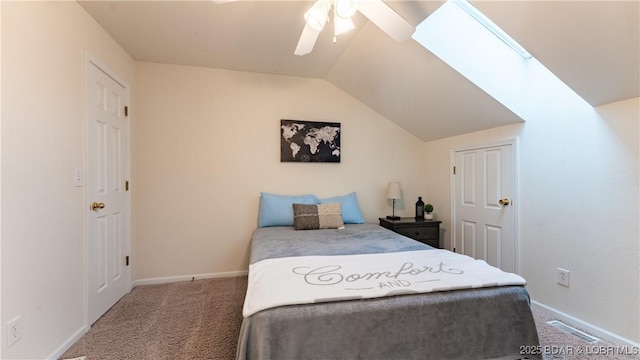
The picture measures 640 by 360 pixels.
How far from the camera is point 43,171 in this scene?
1.58m

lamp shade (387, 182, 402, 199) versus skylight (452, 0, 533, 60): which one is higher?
skylight (452, 0, 533, 60)

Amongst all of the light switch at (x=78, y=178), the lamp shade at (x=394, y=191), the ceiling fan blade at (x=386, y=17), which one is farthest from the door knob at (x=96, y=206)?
the lamp shade at (x=394, y=191)

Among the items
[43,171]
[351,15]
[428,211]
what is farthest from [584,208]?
[43,171]

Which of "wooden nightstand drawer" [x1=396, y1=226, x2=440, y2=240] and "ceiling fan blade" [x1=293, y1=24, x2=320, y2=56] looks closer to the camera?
"ceiling fan blade" [x1=293, y1=24, x2=320, y2=56]

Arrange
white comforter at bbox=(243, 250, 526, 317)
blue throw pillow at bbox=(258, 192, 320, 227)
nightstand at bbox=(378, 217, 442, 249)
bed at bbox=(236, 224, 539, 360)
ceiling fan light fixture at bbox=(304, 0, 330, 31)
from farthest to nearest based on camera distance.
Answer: nightstand at bbox=(378, 217, 442, 249) → blue throw pillow at bbox=(258, 192, 320, 227) → ceiling fan light fixture at bbox=(304, 0, 330, 31) → white comforter at bbox=(243, 250, 526, 317) → bed at bbox=(236, 224, 539, 360)

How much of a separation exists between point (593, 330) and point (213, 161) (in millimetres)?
3575

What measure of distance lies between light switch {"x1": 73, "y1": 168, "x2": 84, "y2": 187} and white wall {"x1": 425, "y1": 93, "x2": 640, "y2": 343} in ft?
11.7

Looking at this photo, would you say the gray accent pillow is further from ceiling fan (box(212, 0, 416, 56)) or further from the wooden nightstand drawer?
ceiling fan (box(212, 0, 416, 56))

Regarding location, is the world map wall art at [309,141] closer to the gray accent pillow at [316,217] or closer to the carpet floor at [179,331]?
the gray accent pillow at [316,217]

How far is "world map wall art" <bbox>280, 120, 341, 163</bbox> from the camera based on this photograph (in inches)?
126

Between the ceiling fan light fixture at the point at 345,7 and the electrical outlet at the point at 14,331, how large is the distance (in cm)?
234

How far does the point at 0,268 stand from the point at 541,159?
362 centimetres

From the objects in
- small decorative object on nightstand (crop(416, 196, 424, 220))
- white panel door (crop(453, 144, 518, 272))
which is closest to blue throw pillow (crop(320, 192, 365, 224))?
small decorative object on nightstand (crop(416, 196, 424, 220))

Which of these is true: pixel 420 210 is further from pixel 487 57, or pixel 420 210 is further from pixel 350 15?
pixel 350 15
